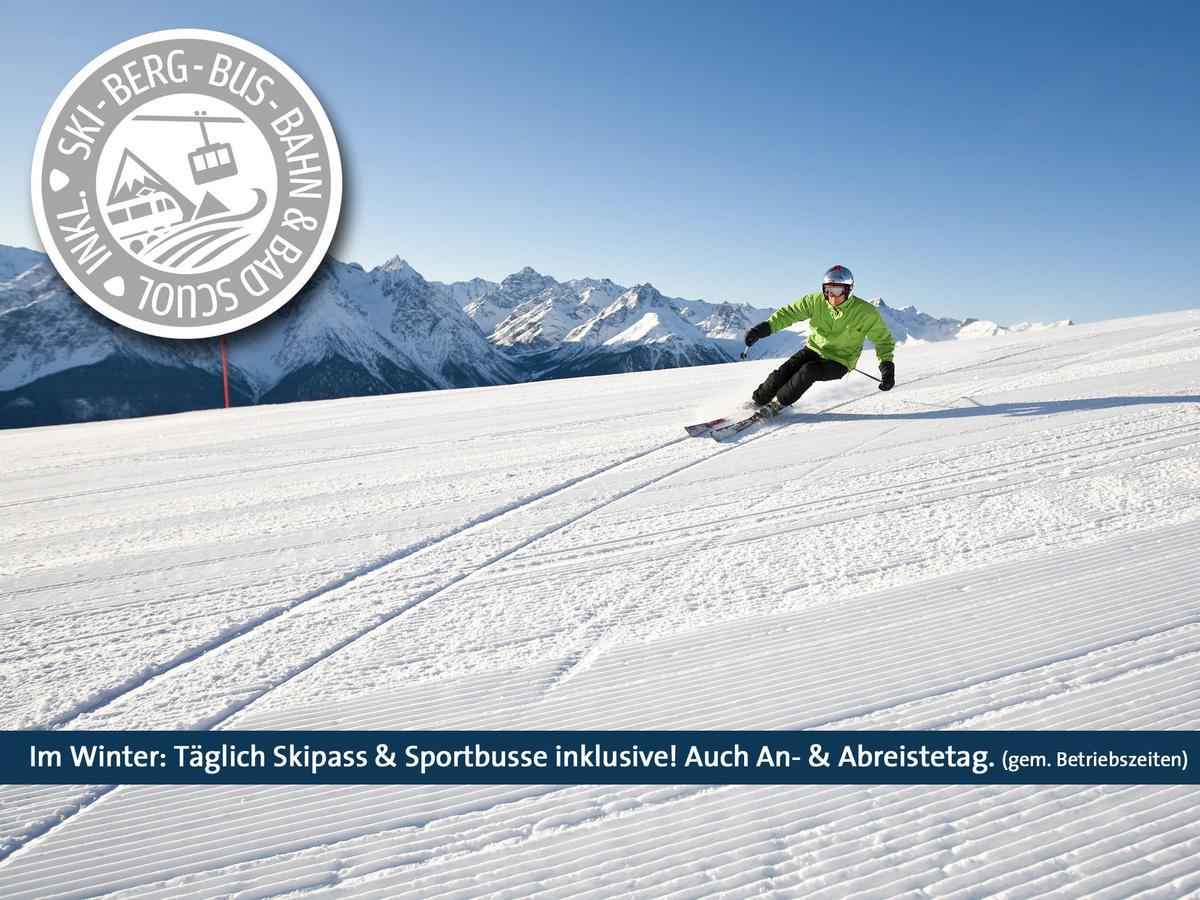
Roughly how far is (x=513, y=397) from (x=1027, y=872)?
987 centimetres

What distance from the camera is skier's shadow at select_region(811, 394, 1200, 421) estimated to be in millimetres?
6191

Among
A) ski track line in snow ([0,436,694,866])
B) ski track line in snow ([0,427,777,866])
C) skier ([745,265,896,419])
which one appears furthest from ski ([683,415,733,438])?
ski track line in snow ([0,436,694,866])

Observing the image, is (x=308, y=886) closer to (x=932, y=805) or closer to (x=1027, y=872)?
(x=932, y=805)

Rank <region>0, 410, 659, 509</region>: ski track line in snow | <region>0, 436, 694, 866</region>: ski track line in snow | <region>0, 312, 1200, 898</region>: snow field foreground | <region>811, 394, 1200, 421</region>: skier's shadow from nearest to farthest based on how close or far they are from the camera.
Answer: <region>0, 312, 1200, 898</region>: snow field foreground, <region>0, 436, 694, 866</region>: ski track line in snow, <region>0, 410, 659, 509</region>: ski track line in snow, <region>811, 394, 1200, 421</region>: skier's shadow

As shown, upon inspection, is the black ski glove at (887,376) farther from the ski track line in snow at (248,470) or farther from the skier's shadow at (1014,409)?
the ski track line in snow at (248,470)

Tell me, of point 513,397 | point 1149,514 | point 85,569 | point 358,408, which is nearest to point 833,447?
point 1149,514

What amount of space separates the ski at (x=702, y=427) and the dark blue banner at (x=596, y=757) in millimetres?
4338

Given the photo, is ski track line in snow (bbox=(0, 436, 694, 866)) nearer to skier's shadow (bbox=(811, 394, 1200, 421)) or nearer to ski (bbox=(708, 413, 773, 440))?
ski (bbox=(708, 413, 773, 440))

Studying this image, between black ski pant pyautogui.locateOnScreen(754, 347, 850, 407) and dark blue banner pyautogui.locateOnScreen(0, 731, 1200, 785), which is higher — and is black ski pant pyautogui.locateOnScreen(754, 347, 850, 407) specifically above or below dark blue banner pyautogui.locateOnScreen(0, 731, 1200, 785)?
above

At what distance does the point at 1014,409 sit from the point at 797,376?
2.23 meters

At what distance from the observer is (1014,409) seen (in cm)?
647

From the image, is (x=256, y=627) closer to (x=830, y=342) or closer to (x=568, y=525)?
(x=568, y=525)

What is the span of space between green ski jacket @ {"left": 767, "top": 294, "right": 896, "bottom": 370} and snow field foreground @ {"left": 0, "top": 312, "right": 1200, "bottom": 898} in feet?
4.24

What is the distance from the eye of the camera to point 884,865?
172cm
